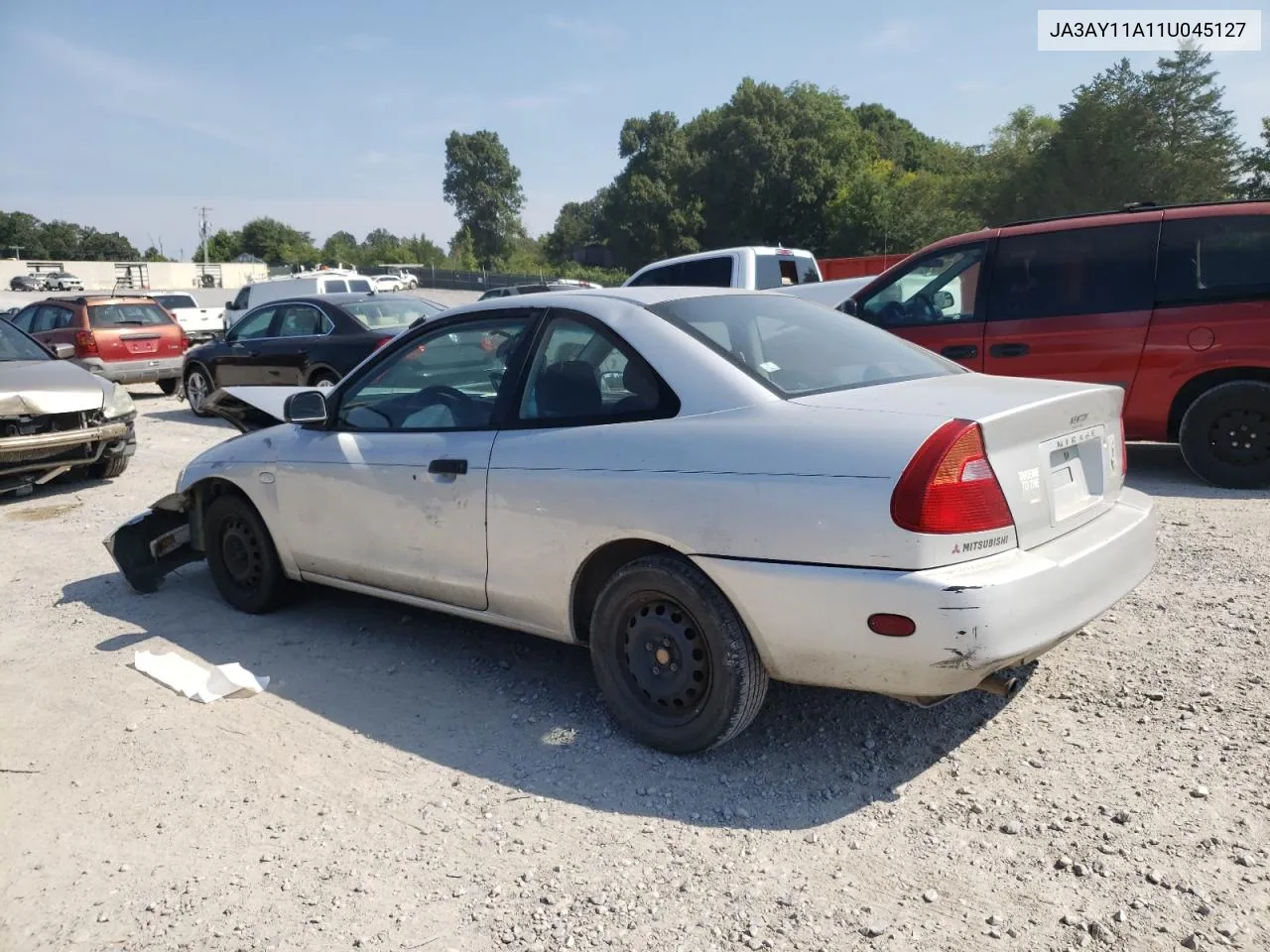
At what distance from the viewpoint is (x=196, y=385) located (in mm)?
13750

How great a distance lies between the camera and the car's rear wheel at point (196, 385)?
13.5 meters

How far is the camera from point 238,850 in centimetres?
299

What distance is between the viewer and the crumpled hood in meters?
8.01

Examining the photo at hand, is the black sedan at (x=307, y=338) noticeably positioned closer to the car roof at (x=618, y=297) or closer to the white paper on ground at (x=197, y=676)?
the white paper on ground at (x=197, y=676)

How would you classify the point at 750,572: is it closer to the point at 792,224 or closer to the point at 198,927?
the point at 198,927

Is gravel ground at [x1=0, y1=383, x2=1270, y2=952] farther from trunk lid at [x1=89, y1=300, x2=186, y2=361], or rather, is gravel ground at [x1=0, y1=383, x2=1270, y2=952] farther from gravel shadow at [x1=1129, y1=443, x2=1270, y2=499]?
trunk lid at [x1=89, y1=300, x2=186, y2=361]

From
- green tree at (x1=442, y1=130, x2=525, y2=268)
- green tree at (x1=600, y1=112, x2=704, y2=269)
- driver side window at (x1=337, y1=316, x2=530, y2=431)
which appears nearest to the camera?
driver side window at (x1=337, y1=316, x2=530, y2=431)

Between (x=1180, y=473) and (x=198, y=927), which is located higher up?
(x=1180, y=473)

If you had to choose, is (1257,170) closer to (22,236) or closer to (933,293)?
(933,293)

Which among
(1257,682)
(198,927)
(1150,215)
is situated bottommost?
(198,927)

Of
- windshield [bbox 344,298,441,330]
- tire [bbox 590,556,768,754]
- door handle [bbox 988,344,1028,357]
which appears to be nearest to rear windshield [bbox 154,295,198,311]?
windshield [bbox 344,298,441,330]

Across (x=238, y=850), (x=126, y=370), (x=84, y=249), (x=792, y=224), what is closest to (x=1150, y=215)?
(x=238, y=850)

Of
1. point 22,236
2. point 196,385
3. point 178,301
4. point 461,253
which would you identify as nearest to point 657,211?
point 461,253

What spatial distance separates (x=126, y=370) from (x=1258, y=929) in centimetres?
1578
